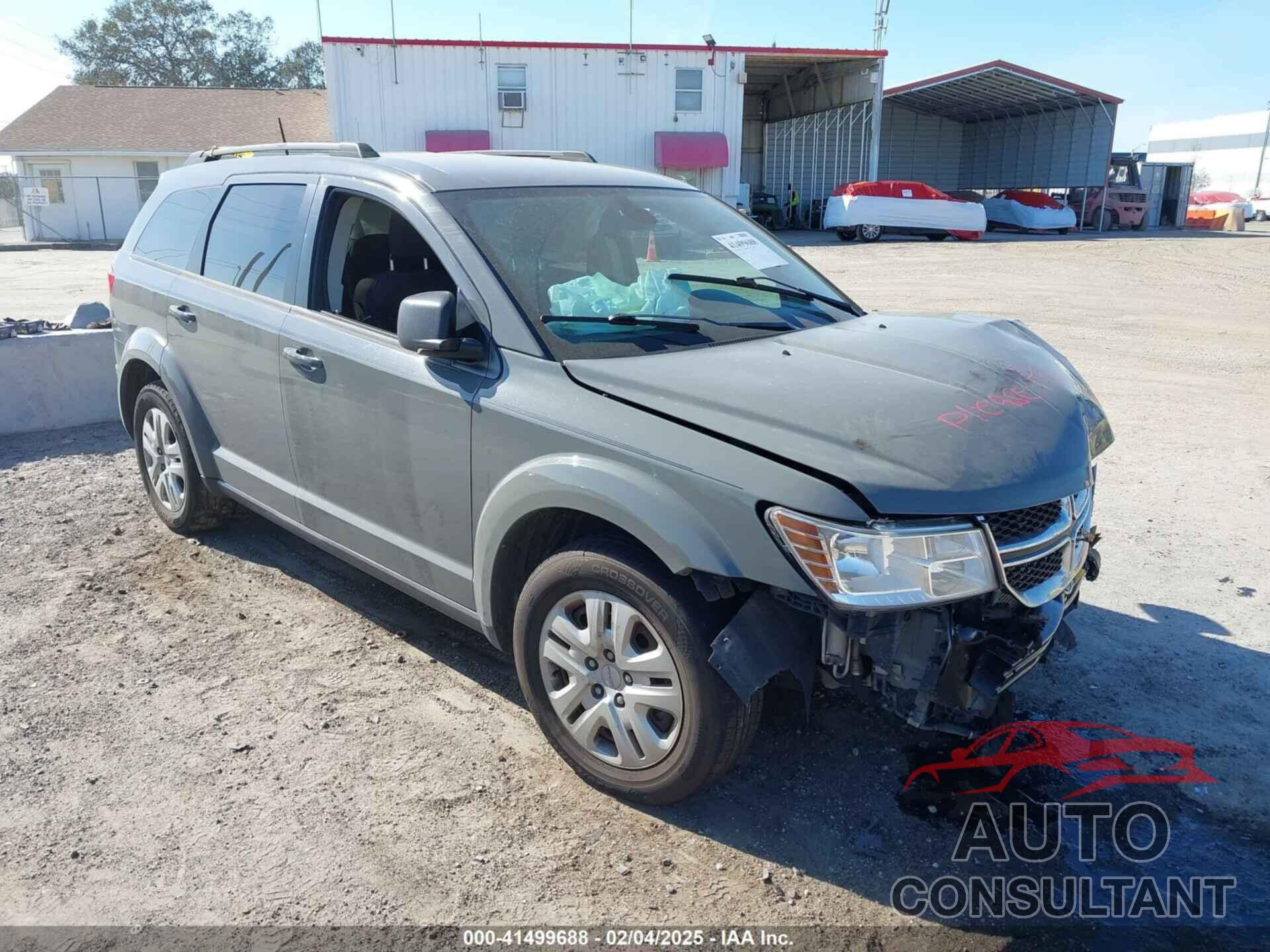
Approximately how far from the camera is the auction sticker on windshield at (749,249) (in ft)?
13.7

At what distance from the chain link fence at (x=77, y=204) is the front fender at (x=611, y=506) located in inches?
1419

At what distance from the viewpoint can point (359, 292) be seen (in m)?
4.07

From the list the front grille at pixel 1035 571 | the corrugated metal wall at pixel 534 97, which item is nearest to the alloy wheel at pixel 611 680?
the front grille at pixel 1035 571

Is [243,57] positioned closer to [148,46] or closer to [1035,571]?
[148,46]

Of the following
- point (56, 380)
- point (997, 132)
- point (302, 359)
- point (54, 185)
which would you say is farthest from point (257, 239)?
point (997, 132)

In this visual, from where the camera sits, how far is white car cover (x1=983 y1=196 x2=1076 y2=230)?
Result: 3253 centimetres

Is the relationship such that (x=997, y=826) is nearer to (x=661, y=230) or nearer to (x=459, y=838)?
(x=459, y=838)

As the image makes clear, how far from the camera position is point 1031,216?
107 feet

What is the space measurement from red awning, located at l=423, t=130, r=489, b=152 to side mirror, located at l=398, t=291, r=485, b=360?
27.4m

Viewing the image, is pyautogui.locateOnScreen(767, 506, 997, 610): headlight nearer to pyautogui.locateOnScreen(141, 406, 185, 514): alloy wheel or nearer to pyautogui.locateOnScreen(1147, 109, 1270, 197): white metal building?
pyautogui.locateOnScreen(141, 406, 185, 514): alloy wheel

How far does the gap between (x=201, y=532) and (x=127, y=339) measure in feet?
3.78

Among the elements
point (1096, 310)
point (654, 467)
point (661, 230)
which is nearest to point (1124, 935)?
point (654, 467)

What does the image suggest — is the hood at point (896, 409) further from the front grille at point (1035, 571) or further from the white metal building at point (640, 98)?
the white metal building at point (640, 98)

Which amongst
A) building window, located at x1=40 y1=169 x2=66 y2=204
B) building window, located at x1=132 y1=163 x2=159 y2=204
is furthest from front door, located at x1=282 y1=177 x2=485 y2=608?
building window, located at x1=40 y1=169 x2=66 y2=204
